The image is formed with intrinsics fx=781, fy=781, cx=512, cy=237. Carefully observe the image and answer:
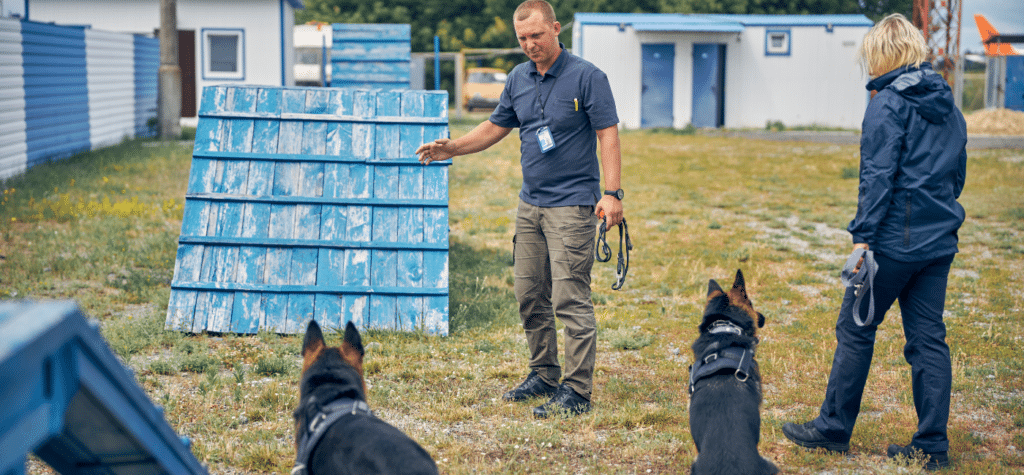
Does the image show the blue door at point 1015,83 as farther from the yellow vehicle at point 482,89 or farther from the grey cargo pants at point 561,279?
the grey cargo pants at point 561,279

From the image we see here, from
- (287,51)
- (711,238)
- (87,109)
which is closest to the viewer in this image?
(711,238)

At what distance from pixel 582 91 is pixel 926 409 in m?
2.12

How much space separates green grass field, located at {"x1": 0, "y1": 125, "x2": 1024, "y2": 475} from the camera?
12.1 feet

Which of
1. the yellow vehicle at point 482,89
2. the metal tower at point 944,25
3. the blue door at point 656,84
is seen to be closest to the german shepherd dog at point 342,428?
the blue door at point 656,84

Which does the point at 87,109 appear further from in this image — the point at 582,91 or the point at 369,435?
the point at 369,435

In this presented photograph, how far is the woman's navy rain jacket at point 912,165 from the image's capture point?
3146mm

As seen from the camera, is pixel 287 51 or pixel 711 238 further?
pixel 287 51

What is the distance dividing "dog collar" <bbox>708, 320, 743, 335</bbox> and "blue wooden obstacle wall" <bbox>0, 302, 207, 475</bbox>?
2059mm

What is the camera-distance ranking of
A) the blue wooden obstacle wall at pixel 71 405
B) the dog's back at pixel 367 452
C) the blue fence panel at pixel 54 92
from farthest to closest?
the blue fence panel at pixel 54 92, the dog's back at pixel 367 452, the blue wooden obstacle wall at pixel 71 405

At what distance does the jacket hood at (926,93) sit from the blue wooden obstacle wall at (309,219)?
3195 mm

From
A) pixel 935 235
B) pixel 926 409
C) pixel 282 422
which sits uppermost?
pixel 935 235

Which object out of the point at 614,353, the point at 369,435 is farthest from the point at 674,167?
the point at 369,435

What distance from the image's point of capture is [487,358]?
4930 mm

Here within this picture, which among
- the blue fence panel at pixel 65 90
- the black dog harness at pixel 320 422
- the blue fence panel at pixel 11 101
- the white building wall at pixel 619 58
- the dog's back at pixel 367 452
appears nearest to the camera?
the dog's back at pixel 367 452
